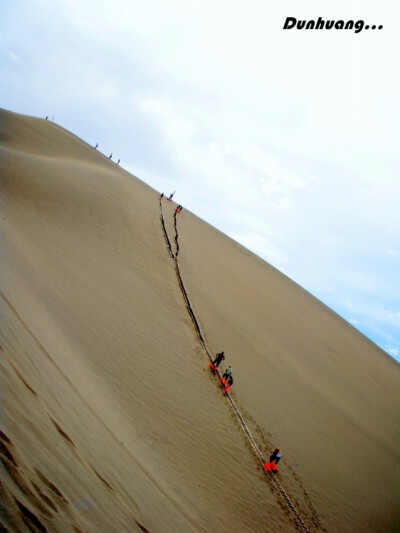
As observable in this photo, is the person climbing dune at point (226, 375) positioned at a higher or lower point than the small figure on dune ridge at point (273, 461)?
higher

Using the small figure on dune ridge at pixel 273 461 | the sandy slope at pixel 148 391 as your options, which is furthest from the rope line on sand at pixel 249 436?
the sandy slope at pixel 148 391

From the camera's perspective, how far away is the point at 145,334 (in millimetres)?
10758

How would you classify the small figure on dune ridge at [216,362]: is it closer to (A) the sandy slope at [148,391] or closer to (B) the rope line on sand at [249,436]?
(B) the rope line on sand at [249,436]

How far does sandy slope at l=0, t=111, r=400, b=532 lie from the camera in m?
4.12

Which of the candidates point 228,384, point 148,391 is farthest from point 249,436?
point 148,391

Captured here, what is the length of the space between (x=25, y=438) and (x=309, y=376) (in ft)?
46.9

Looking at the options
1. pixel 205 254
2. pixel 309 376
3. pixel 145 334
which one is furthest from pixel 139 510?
pixel 205 254

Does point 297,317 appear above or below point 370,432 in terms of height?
above

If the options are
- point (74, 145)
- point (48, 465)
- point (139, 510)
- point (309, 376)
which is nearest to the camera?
point (48, 465)

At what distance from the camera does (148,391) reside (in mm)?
8375

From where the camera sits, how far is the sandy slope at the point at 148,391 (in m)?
4.12

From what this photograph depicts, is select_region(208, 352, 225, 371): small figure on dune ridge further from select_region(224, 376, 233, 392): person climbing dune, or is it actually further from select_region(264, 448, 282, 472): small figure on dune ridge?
select_region(264, 448, 282, 472): small figure on dune ridge

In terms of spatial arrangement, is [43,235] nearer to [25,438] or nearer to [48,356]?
Result: [48,356]

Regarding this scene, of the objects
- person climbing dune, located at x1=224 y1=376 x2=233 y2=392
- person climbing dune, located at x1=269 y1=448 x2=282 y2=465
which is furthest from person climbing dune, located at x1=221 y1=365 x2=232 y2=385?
person climbing dune, located at x1=269 y1=448 x2=282 y2=465
